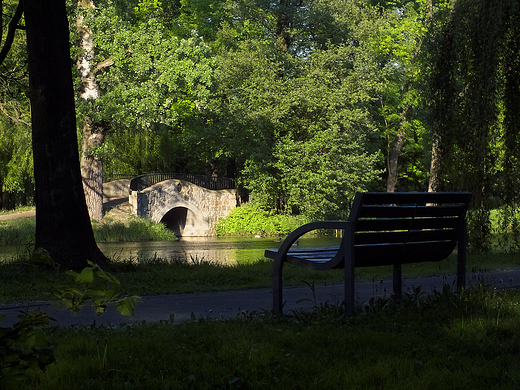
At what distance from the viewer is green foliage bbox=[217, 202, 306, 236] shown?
34.9m

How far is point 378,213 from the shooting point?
5066 mm

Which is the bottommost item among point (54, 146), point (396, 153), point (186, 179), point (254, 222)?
point (254, 222)

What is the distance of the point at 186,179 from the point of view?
128 ft

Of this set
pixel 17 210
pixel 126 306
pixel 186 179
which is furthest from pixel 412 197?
pixel 186 179

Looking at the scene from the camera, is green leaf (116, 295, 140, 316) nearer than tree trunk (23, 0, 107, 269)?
Yes

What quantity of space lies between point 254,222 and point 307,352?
32.4 meters

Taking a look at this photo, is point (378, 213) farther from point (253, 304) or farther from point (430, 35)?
point (430, 35)

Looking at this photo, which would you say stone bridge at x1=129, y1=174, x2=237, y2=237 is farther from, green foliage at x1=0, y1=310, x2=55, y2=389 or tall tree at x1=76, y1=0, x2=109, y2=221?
green foliage at x1=0, y1=310, x2=55, y2=389

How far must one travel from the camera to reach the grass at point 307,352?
11.1 ft

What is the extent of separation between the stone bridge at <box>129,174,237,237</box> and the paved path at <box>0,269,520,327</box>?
27754mm

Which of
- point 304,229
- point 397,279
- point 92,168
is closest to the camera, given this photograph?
point 304,229

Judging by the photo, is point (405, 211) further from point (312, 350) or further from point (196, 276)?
point (196, 276)

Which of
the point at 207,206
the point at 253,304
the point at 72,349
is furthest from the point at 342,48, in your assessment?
the point at 72,349

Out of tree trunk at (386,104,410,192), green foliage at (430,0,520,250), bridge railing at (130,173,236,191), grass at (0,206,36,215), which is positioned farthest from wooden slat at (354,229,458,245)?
tree trunk at (386,104,410,192)
